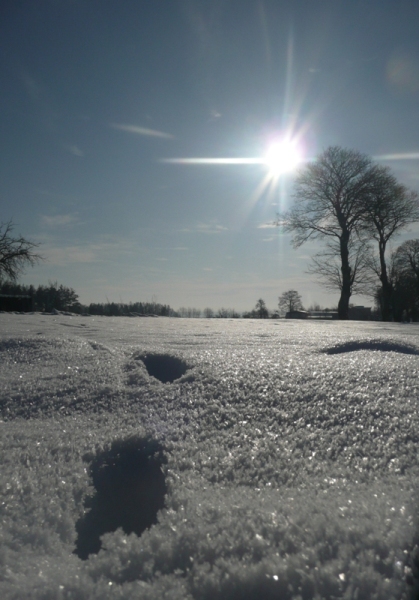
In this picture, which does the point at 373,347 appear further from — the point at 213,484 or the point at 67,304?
the point at 67,304

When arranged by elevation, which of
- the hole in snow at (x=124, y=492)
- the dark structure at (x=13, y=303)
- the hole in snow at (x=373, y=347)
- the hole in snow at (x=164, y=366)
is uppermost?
the dark structure at (x=13, y=303)

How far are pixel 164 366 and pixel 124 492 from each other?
748mm

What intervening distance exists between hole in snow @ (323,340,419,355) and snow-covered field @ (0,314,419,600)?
520mm

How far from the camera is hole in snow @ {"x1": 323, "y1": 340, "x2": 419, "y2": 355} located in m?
1.78

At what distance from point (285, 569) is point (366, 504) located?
7.2 inches

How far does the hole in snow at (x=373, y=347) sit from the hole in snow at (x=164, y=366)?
714 mm

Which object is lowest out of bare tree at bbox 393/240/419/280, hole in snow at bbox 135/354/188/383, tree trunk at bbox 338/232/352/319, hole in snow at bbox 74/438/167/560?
hole in snow at bbox 74/438/167/560

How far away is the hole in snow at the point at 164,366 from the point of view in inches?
53.2

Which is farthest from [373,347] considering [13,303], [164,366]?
[13,303]

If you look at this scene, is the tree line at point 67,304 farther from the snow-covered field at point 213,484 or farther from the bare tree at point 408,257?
the bare tree at point 408,257

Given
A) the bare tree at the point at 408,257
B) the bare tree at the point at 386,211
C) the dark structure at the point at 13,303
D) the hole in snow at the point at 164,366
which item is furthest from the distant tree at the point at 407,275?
the hole in snow at the point at 164,366

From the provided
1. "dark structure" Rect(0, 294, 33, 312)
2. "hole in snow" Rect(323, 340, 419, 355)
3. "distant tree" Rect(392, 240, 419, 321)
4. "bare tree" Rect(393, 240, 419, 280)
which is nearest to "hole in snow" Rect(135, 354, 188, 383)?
"hole in snow" Rect(323, 340, 419, 355)

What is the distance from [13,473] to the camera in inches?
27.9

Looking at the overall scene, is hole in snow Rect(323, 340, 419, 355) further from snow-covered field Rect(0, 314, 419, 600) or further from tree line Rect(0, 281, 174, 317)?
tree line Rect(0, 281, 174, 317)
